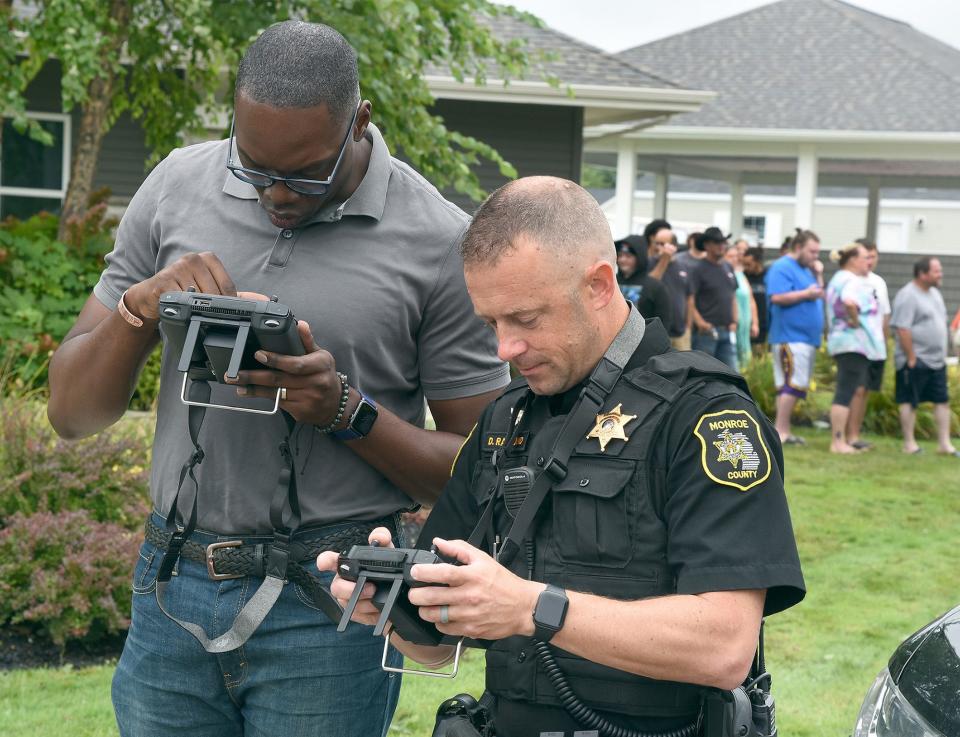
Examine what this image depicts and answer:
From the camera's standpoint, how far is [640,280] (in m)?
10.2

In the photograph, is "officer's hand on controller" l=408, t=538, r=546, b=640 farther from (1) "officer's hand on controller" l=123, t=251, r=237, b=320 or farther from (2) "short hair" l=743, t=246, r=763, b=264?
(2) "short hair" l=743, t=246, r=763, b=264

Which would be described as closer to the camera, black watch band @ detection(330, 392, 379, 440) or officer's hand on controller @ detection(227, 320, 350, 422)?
officer's hand on controller @ detection(227, 320, 350, 422)

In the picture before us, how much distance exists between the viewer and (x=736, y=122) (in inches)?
827

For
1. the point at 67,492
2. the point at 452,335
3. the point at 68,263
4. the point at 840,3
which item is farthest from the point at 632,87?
the point at 840,3

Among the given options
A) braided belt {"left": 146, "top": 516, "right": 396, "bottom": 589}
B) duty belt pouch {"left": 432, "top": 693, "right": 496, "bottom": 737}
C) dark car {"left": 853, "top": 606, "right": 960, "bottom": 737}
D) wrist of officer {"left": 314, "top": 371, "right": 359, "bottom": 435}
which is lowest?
dark car {"left": 853, "top": 606, "right": 960, "bottom": 737}

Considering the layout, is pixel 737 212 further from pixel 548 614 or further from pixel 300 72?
pixel 548 614

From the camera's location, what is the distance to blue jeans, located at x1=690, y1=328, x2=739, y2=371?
39.9 ft

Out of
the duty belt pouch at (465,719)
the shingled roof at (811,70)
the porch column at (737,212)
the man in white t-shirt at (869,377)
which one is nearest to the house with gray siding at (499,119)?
the man in white t-shirt at (869,377)

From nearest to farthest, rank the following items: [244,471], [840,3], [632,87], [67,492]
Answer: [244,471] < [67,492] < [632,87] < [840,3]

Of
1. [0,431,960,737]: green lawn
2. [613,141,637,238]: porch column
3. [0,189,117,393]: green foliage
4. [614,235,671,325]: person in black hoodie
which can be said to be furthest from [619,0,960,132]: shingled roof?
[0,189,117,393]: green foliage

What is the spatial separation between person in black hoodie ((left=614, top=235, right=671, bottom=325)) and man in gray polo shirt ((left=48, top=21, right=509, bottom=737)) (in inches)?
300

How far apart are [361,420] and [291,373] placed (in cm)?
20

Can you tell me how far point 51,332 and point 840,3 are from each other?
907 inches

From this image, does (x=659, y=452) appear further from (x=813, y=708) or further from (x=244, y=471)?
(x=813, y=708)
